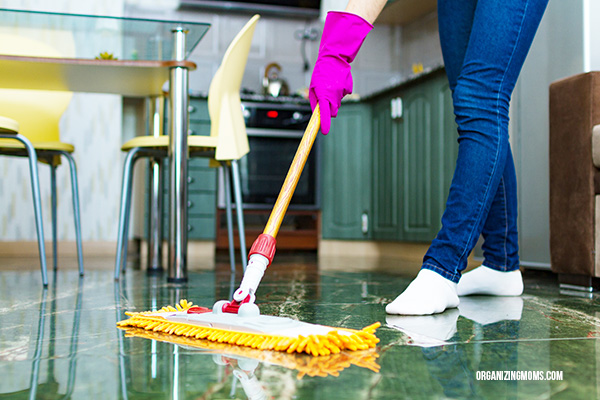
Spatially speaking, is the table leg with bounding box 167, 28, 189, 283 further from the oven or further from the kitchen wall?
the kitchen wall

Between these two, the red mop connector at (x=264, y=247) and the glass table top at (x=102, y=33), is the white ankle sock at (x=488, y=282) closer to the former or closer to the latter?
the red mop connector at (x=264, y=247)

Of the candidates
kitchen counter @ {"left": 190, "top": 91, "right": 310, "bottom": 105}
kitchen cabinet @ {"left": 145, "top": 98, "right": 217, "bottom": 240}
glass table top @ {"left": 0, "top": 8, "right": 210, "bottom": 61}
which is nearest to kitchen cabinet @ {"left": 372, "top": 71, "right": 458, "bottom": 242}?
kitchen counter @ {"left": 190, "top": 91, "right": 310, "bottom": 105}

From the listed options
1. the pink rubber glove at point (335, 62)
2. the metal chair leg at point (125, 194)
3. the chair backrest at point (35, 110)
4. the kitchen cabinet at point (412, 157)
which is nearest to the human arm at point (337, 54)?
the pink rubber glove at point (335, 62)

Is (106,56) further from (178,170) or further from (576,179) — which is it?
(576,179)

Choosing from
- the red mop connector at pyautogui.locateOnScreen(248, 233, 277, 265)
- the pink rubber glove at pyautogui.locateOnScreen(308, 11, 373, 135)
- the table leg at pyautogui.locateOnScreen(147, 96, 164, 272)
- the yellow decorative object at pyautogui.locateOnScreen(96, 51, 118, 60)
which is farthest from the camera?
the table leg at pyautogui.locateOnScreen(147, 96, 164, 272)

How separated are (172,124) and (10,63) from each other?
1.91 feet

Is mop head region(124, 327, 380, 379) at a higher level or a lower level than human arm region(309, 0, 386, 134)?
lower

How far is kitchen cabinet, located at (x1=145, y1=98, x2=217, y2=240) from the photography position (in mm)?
4082

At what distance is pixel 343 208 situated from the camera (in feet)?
14.1

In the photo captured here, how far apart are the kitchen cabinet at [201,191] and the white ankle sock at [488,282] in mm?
2733

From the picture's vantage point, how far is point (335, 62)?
3.67 ft

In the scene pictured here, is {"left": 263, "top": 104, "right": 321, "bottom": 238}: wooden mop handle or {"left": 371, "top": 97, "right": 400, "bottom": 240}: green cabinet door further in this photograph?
{"left": 371, "top": 97, "right": 400, "bottom": 240}: green cabinet door

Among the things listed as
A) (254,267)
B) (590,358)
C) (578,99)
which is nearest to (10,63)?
(254,267)

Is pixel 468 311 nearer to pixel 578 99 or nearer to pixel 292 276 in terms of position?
pixel 578 99
